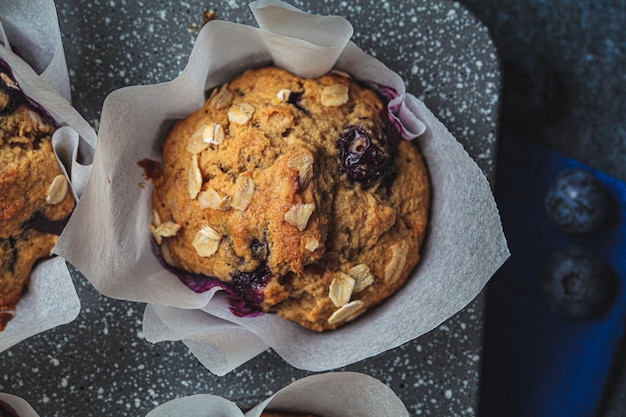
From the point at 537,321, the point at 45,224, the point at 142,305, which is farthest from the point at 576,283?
the point at 45,224

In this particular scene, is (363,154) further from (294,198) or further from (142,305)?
(142,305)

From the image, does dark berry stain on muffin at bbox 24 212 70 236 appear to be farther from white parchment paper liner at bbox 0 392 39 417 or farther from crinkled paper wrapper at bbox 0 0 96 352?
white parchment paper liner at bbox 0 392 39 417

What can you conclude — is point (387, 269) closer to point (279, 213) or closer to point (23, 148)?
point (279, 213)

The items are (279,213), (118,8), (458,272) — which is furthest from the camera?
(118,8)

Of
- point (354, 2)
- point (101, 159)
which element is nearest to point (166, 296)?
point (101, 159)

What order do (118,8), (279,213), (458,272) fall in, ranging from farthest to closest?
(118,8)
(458,272)
(279,213)

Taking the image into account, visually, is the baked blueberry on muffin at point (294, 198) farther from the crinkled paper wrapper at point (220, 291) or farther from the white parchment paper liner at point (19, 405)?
the white parchment paper liner at point (19, 405)

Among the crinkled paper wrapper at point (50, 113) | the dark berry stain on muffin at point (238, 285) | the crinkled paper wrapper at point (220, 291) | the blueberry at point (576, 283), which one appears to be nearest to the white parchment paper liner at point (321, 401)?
the crinkled paper wrapper at point (220, 291)
